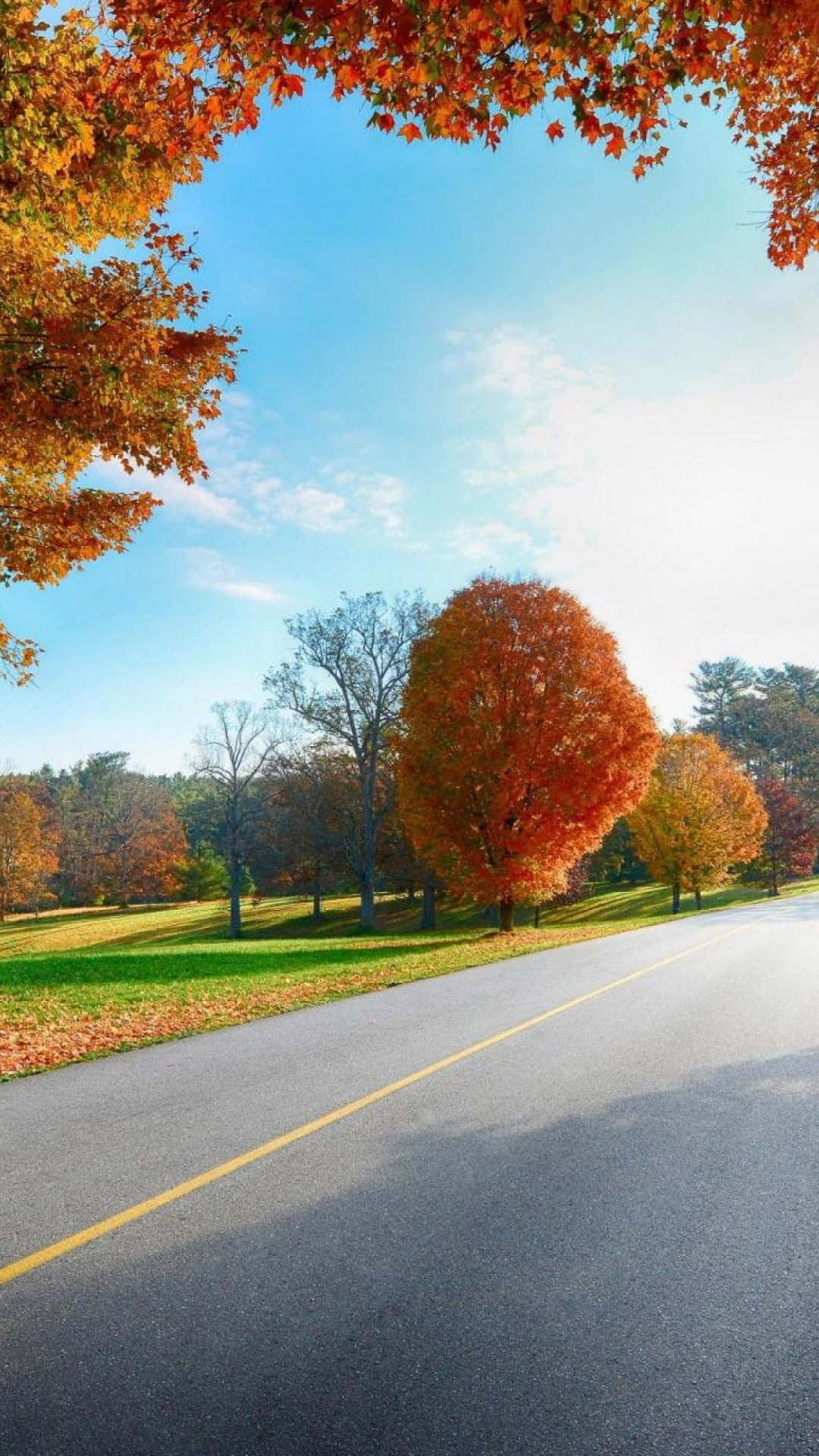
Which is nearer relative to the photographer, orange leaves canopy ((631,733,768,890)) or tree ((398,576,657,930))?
tree ((398,576,657,930))

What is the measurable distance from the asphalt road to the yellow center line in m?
0.08

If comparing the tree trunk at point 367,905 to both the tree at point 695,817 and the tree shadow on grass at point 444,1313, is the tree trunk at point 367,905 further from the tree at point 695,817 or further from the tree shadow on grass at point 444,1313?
the tree shadow on grass at point 444,1313

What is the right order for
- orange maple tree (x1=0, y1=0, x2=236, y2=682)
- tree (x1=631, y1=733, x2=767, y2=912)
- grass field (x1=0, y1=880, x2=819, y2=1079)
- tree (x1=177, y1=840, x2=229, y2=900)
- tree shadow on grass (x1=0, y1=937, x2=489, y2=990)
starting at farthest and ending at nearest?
tree (x1=177, y1=840, x2=229, y2=900), tree (x1=631, y1=733, x2=767, y2=912), tree shadow on grass (x1=0, y1=937, x2=489, y2=990), grass field (x1=0, y1=880, x2=819, y2=1079), orange maple tree (x1=0, y1=0, x2=236, y2=682)

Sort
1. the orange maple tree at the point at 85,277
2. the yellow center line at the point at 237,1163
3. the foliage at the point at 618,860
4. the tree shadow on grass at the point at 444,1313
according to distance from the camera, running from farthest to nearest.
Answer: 1. the foliage at the point at 618,860
2. the orange maple tree at the point at 85,277
3. the yellow center line at the point at 237,1163
4. the tree shadow on grass at the point at 444,1313

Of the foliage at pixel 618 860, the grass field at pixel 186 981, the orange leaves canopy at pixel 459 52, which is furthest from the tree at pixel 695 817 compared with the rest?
the orange leaves canopy at pixel 459 52

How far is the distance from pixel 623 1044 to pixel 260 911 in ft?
154

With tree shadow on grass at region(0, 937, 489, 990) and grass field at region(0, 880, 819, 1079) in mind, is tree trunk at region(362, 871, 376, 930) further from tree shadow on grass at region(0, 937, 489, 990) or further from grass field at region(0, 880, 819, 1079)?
tree shadow on grass at region(0, 937, 489, 990)

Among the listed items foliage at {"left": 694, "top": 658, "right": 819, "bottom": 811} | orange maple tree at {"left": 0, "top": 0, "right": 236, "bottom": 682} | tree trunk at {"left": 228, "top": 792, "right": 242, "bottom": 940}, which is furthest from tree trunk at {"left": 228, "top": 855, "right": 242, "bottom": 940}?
foliage at {"left": 694, "top": 658, "right": 819, "bottom": 811}

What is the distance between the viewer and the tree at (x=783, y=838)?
48938 mm

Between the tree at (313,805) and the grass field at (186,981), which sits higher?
the tree at (313,805)

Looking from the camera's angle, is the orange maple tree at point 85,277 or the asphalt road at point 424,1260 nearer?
the asphalt road at point 424,1260

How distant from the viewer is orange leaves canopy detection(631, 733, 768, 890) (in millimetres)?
39062

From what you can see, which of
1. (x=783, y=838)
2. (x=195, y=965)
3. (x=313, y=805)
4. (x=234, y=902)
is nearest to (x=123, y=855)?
(x=234, y=902)

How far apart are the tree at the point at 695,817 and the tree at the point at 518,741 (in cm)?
1712
